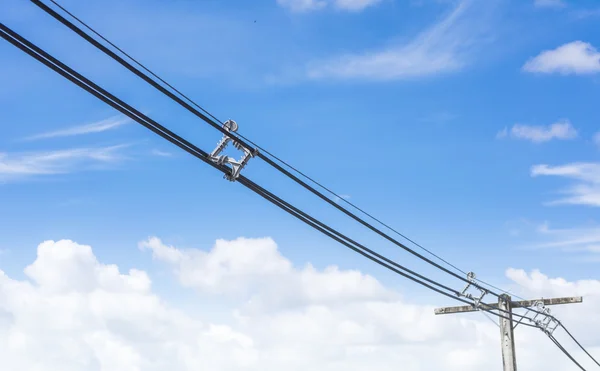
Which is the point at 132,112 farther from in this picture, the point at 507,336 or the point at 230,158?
the point at 507,336

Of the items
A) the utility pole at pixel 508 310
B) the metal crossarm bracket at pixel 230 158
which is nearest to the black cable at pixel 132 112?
the metal crossarm bracket at pixel 230 158

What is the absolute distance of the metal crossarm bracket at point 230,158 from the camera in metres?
9.24

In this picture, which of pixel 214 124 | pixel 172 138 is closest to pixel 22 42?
pixel 172 138

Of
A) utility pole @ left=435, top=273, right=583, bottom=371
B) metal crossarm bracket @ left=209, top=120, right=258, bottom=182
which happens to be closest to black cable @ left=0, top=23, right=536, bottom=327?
metal crossarm bracket @ left=209, top=120, right=258, bottom=182

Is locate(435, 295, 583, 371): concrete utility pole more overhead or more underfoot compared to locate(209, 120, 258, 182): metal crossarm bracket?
more overhead

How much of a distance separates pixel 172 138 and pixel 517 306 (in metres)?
16.3

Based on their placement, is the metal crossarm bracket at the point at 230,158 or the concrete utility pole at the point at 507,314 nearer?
the metal crossarm bracket at the point at 230,158

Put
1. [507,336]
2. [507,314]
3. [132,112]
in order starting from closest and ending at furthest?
[132,112], [507,336], [507,314]

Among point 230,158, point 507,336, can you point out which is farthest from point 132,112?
point 507,336

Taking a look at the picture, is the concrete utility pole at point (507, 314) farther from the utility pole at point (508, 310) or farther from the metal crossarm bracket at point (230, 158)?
the metal crossarm bracket at point (230, 158)

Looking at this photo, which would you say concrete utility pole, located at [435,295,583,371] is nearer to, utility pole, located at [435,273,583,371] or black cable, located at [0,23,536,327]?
utility pole, located at [435,273,583,371]

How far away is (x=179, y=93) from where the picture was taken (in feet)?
28.4

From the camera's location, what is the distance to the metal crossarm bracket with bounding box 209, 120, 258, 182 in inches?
364

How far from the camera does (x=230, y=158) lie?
30.9ft
